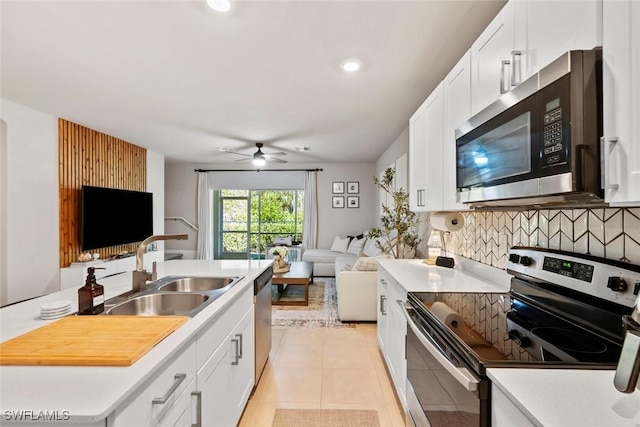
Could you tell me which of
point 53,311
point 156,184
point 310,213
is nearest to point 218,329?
point 53,311

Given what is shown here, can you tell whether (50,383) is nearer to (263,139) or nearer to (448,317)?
(448,317)

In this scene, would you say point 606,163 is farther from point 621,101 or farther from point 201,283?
point 201,283

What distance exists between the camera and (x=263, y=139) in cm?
476

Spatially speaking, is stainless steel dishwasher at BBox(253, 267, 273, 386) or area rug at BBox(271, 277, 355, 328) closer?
stainless steel dishwasher at BBox(253, 267, 273, 386)

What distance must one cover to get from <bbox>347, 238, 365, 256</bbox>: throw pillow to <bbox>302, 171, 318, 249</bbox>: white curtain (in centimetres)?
98

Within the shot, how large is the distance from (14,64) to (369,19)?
9.22 ft

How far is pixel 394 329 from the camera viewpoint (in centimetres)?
217

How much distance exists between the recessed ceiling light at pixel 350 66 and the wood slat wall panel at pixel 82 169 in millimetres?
3848

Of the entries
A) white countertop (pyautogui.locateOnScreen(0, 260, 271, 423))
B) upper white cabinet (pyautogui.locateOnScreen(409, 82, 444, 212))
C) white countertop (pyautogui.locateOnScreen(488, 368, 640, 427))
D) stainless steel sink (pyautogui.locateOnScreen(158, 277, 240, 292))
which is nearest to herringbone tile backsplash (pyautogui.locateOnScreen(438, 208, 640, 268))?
upper white cabinet (pyautogui.locateOnScreen(409, 82, 444, 212))

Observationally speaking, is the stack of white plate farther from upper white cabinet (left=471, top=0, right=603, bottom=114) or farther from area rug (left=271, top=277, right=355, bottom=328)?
area rug (left=271, top=277, right=355, bottom=328)

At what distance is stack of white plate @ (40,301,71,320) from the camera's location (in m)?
1.21

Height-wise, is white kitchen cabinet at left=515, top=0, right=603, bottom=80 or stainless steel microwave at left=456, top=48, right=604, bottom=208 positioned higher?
white kitchen cabinet at left=515, top=0, right=603, bottom=80

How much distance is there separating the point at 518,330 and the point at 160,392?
1.25 meters

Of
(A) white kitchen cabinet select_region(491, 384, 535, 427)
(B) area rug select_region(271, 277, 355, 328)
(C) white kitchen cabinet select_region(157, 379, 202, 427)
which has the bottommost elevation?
(B) area rug select_region(271, 277, 355, 328)
